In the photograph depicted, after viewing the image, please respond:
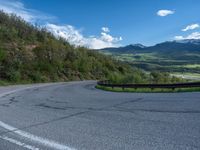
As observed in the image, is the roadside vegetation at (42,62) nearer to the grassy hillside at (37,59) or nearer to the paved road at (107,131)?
the grassy hillside at (37,59)

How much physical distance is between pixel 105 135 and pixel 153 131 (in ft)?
3.50

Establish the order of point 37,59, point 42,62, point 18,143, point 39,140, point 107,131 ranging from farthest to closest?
point 37,59
point 42,62
point 107,131
point 39,140
point 18,143

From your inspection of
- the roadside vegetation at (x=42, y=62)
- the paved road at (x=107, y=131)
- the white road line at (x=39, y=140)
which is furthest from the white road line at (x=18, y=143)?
the roadside vegetation at (x=42, y=62)

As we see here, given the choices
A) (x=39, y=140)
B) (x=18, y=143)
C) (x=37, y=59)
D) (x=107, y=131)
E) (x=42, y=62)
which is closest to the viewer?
(x=18, y=143)

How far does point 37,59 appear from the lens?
48188mm

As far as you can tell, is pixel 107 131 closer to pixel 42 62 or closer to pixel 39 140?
pixel 39 140

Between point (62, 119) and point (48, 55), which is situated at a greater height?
point (48, 55)

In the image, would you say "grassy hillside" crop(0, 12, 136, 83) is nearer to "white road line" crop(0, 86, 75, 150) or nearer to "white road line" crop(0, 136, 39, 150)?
"white road line" crop(0, 86, 75, 150)

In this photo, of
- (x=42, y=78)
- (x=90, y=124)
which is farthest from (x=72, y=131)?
(x=42, y=78)

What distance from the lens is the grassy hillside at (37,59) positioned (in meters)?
41.0

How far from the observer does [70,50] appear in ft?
198

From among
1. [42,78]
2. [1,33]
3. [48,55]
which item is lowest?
[42,78]

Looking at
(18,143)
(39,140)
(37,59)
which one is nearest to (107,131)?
(39,140)

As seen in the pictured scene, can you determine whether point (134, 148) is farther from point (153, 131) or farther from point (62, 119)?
point (62, 119)
